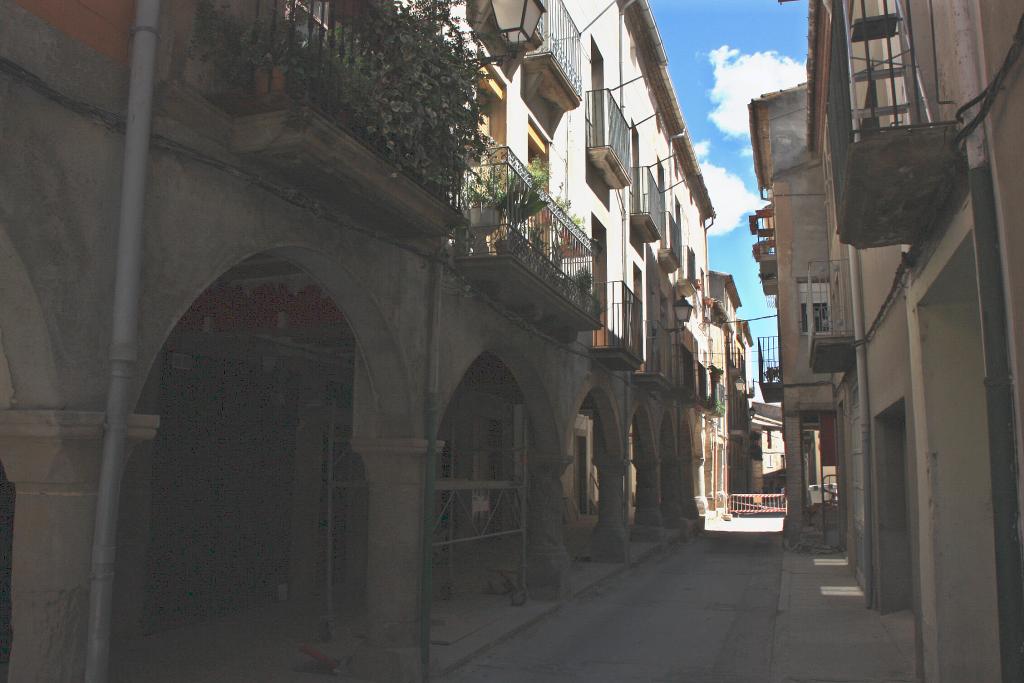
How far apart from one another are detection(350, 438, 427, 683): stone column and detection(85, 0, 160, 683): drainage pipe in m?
3.18

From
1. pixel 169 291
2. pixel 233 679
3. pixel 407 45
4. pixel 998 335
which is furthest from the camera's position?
pixel 233 679

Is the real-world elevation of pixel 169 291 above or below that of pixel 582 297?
below

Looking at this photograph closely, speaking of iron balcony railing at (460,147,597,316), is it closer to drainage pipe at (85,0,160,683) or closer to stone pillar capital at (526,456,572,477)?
stone pillar capital at (526,456,572,477)

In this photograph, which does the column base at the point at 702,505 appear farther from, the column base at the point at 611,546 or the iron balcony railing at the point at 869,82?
the iron balcony railing at the point at 869,82

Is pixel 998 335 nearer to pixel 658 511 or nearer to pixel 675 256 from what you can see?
pixel 658 511

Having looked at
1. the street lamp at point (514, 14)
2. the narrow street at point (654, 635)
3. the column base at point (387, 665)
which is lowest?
the narrow street at point (654, 635)

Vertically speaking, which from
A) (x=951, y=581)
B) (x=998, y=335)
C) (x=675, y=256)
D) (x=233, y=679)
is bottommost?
(x=233, y=679)

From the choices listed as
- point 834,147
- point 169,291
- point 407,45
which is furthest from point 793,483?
point 169,291

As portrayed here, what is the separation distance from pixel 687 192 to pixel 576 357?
1570 cm

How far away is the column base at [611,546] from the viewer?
15.5 meters

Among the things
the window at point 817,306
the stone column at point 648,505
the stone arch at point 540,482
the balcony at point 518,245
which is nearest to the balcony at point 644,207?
the window at point 817,306

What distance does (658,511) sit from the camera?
19.6 meters

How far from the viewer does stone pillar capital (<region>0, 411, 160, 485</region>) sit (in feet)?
13.1

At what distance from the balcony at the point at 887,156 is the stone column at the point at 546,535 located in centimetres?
659
